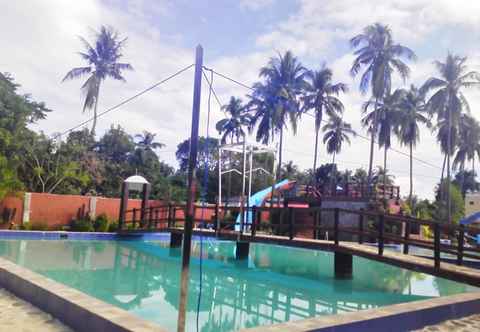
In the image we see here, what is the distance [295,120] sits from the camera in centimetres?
2795

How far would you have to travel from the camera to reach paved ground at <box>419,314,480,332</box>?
5.26 metres

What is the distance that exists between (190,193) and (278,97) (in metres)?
23.9

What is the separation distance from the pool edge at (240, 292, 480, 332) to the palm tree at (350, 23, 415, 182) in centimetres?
2093

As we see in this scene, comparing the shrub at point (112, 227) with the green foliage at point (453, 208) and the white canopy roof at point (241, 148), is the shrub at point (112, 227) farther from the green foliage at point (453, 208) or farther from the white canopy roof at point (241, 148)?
the green foliage at point (453, 208)

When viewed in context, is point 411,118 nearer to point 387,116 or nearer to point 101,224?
point 387,116

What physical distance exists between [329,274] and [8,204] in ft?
44.9

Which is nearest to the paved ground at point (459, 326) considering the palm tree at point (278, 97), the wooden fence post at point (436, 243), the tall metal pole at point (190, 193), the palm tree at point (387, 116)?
the wooden fence post at point (436, 243)

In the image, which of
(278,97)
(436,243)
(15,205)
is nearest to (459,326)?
(436,243)

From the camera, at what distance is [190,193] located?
3.92 metres

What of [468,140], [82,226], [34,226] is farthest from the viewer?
[468,140]

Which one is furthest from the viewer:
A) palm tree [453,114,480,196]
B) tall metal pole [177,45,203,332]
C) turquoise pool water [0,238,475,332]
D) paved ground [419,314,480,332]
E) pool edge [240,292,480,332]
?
palm tree [453,114,480,196]

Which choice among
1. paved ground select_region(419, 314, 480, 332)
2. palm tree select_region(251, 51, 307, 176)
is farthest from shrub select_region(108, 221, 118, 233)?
paved ground select_region(419, 314, 480, 332)

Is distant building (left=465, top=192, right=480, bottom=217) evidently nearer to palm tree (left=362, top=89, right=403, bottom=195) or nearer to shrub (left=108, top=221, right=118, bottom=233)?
palm tree (left=362, top=89, right=403, bottom=195)

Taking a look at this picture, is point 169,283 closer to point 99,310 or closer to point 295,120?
point 99,310
